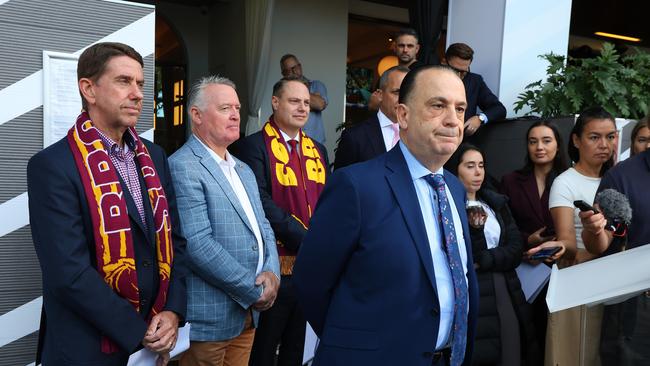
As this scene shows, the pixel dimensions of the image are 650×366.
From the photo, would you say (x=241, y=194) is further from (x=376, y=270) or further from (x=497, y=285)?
(x=497, y=285)

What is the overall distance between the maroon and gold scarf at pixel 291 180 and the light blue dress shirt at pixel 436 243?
1379 millimetres

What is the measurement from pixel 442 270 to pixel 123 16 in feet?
6.26

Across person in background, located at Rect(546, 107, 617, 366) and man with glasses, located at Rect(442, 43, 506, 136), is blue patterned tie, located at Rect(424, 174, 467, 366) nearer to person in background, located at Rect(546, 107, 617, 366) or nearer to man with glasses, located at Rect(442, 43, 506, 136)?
person in background, located at Rect(546, 107, 617, 366)

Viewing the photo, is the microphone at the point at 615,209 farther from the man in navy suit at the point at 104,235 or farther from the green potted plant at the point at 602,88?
the green potted plant at the point at 602,88

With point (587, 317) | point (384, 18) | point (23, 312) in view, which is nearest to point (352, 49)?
point (384, 18)

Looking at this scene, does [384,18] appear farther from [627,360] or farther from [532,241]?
[627,360]

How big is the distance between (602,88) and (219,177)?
10.4ft

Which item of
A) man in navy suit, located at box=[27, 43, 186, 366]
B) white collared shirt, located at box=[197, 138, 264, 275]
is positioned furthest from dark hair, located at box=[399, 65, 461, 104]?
white collared shirt, located at box=[197, 138, 264, 275]

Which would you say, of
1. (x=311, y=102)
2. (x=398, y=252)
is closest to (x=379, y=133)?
(x=398, y=252)

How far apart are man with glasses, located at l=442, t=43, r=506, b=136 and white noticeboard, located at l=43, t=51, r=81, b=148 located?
9.04 ft

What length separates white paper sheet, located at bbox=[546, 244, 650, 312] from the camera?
1.10 meters

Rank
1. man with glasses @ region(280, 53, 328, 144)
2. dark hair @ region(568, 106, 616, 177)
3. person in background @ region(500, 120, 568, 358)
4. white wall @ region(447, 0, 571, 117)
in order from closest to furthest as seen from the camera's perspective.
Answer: dark hair @ region(568, 106, 616, 177) → person in background @ region(500, 120, 568, 358) → white wall @ region(447, 0, 571, 117) → man with glasses @ region(280, 53, 328, 144)

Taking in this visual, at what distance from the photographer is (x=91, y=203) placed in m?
1.75

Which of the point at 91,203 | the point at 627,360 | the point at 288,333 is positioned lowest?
the point at 288,333
